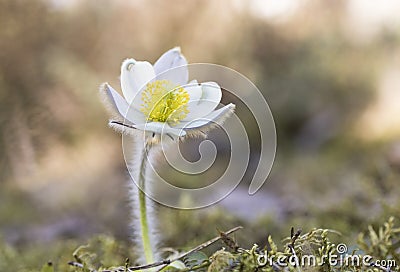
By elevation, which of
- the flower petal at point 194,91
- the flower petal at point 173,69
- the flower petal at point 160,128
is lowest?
the flower petal at point 160,128

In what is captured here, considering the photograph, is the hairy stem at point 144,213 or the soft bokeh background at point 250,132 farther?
the soft bokeh background at point 250,132

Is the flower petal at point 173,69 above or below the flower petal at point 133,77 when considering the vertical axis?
above

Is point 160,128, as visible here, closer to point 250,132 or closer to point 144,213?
point 144,213

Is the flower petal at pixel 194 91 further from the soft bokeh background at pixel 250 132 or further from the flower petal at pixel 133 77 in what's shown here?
the soft bokeh background at pixel 250 132

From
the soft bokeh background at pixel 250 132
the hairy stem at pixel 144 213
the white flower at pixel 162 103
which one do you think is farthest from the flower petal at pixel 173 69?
the soft bokeh background at pixel 250 132
